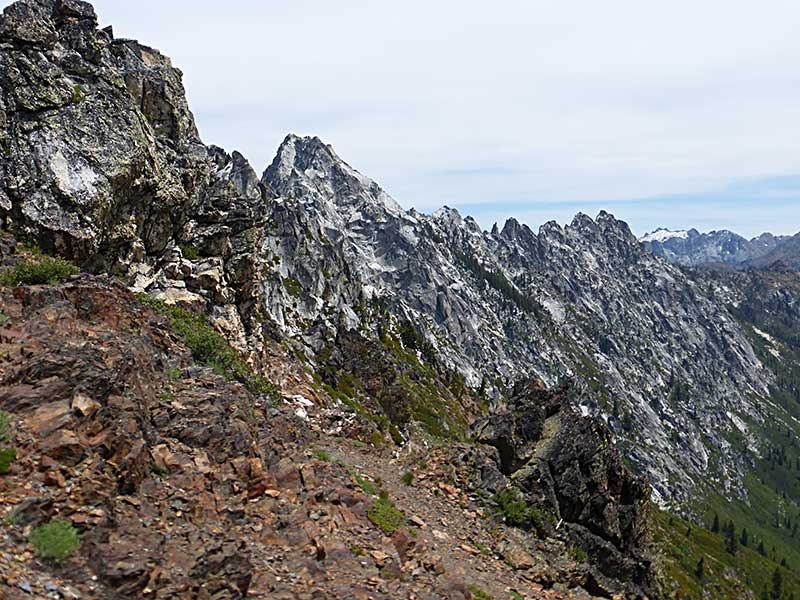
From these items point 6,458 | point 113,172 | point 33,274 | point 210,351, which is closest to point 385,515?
point 210,351

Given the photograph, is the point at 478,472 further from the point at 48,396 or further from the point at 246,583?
the point at 48,396

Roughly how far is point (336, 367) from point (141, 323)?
74850 millimetres

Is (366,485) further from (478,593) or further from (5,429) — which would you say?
(5,429)

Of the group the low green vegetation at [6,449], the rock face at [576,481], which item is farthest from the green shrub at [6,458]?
the rock face at [576,481]

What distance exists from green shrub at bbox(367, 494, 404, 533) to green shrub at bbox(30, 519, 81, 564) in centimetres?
991

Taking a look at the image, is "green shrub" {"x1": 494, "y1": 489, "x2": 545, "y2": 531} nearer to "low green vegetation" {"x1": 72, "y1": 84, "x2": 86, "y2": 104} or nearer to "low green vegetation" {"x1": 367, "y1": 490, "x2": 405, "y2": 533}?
"low green vegetation" {"x1": 367, "y1": 490, "x2": 405, "y2": 533}

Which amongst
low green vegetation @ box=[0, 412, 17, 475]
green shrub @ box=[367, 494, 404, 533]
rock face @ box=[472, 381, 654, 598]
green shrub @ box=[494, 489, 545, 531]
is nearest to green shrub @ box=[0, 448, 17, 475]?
low green vegetation @ box=[0, 412, 17, 475]

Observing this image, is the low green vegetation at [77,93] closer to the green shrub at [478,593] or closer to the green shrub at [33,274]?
the green shrub at [33,274]

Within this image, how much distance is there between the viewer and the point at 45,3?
122 feet

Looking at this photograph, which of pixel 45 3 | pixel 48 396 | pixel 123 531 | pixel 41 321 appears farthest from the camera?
pixel 45 3

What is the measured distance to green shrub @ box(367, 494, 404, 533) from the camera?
18516 millimetres

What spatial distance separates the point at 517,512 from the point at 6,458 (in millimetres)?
20453

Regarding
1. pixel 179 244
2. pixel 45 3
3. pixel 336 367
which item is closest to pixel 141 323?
pixel 179 244

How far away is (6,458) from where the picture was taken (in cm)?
1148
